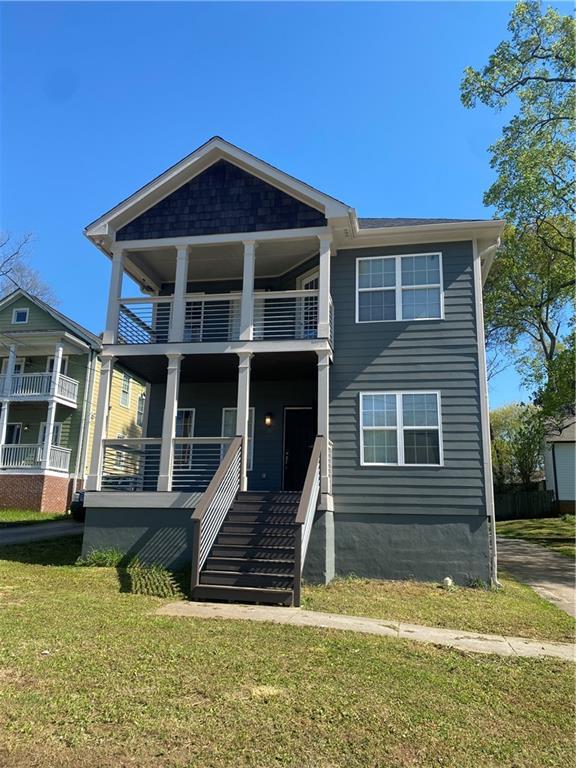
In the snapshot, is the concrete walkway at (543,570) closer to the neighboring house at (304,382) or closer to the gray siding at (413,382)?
the neighboring house at (304,382)

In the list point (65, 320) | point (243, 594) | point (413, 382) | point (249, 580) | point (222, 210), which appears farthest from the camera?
point (65, 320)

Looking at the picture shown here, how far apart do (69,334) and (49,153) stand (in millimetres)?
11028

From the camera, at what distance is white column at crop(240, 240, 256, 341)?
11.3 metres

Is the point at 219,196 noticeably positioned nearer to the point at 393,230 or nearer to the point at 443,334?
the point at 393,230

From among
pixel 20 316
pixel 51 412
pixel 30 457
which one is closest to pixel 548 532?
Answer: pixel 51 412

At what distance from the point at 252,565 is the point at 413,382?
5.02 meters

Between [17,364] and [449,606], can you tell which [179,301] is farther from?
[17,364]

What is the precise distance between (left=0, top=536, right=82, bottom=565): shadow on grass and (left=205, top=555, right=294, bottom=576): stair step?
3809 millimetres

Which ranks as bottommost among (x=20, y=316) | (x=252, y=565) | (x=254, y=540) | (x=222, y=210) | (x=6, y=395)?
(x=252, y=565)

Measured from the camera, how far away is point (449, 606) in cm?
848

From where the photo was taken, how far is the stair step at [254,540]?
9109mm

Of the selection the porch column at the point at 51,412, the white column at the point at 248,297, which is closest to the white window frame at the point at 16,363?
the porch column at the point at 51,412

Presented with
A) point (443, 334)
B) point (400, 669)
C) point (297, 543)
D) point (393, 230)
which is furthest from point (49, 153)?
point (400, 669)

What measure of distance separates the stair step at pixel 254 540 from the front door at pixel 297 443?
10.1 ft
